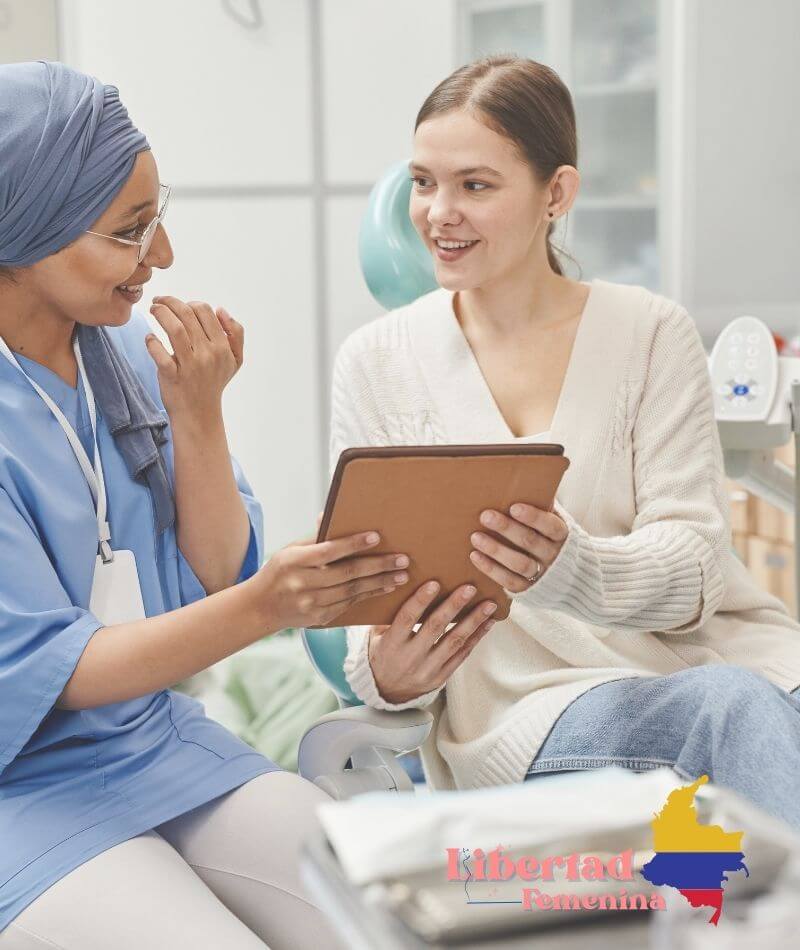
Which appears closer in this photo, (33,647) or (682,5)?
(33,647)

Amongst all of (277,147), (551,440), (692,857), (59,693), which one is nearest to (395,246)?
(551,440)

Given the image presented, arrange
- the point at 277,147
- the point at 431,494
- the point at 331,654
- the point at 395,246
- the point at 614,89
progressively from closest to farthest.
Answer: the point at 431,494
the point at 331,654
the point at 395,246
the point at 277,147
the point at 614,89

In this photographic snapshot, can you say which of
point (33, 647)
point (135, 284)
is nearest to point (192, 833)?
point (33, 647)

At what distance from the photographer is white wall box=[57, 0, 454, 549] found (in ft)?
10.6

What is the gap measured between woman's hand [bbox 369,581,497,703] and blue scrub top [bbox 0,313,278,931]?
176 mm

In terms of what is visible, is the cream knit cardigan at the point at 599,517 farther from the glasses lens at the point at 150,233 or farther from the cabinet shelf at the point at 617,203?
the cabinet shelf at the point at 617,203

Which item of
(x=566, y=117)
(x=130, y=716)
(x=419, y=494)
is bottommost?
(x=130, y=716)

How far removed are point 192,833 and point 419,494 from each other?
46cm

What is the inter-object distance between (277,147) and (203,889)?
2.55 m

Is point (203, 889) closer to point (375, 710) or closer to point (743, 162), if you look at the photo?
point (375, 710)

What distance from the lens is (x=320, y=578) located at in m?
1.08

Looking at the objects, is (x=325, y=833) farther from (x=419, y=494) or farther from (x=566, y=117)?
(x=566, y=117)

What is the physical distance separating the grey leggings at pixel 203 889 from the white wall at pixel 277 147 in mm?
2065

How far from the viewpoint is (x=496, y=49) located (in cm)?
393
